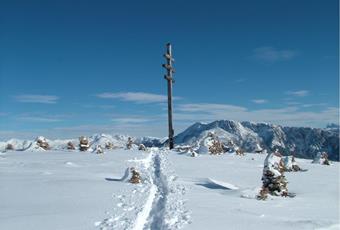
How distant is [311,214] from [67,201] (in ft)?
20.8

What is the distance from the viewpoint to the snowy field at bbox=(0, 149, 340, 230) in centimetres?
948

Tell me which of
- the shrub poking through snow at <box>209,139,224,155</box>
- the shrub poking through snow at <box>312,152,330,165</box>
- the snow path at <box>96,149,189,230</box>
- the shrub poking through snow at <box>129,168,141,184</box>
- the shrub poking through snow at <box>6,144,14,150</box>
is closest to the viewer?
the snow path at <box>96,149,189,230</box>

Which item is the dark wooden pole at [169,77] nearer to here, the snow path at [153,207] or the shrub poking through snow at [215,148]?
the shrub poking through snow at [215,148]

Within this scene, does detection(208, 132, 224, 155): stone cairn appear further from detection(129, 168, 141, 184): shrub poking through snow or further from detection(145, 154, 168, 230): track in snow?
detection(129, 168, 141, 184): shrub poking through snow

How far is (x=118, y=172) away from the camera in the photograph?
18.3m

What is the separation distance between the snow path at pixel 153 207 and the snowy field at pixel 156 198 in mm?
21

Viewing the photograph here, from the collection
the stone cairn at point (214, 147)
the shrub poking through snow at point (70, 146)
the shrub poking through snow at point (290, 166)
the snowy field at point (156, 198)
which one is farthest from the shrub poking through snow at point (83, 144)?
the shrub poking through snow at point (290, 166)

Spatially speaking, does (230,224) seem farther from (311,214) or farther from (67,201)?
(67,201)

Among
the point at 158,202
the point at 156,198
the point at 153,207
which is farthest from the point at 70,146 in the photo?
the point at 153,207

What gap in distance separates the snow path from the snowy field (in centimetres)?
2

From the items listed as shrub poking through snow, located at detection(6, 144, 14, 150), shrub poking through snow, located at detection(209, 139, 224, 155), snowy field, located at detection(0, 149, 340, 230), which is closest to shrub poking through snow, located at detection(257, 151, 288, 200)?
snowy field, located at detection(0, 149, 340, 230)

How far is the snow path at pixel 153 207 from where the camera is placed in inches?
368

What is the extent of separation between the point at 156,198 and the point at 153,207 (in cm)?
131

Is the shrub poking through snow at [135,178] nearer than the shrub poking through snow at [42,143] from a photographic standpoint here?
Yes
